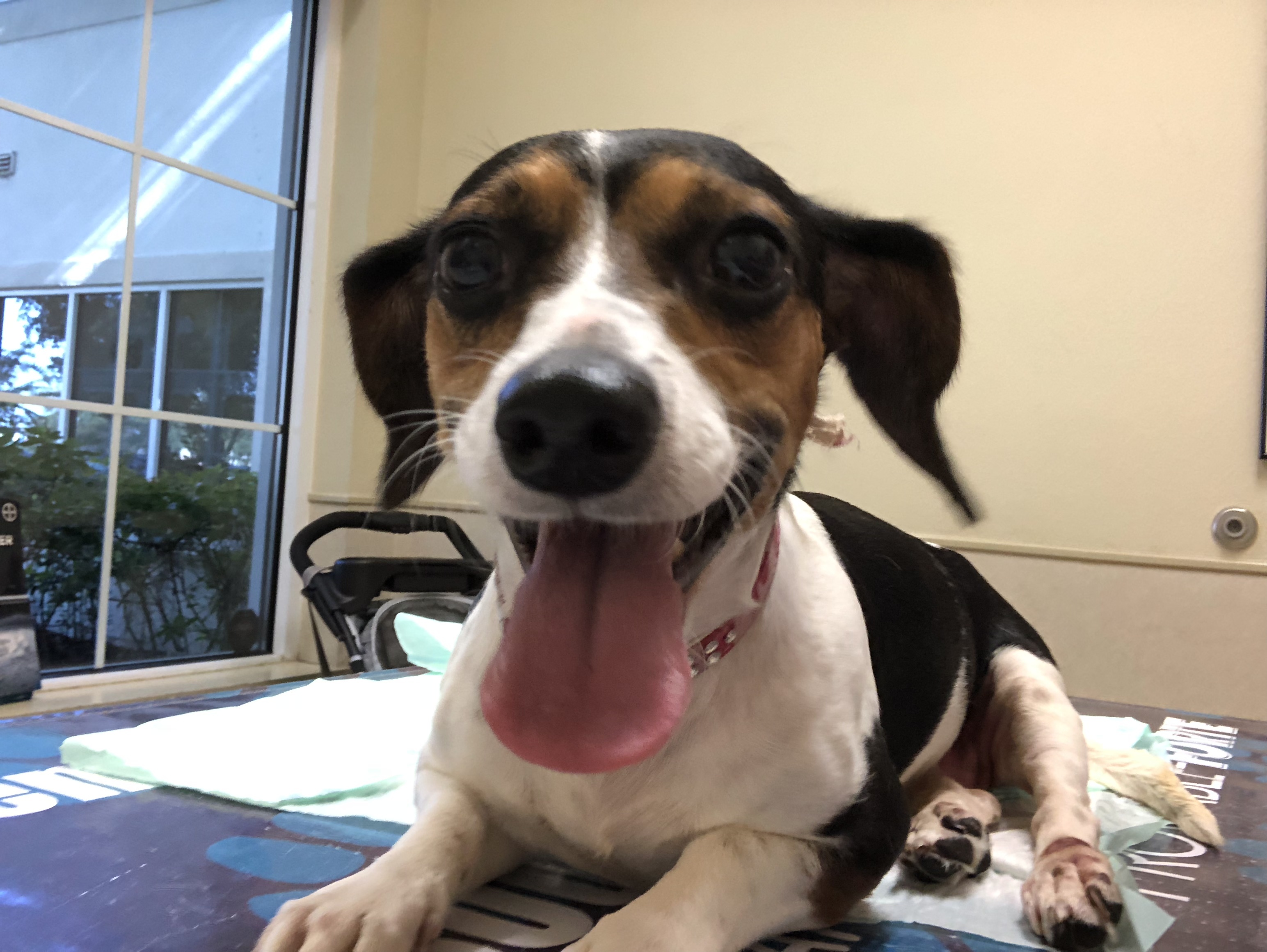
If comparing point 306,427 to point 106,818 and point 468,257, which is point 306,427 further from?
point 468,257

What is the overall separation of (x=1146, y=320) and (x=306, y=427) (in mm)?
2771

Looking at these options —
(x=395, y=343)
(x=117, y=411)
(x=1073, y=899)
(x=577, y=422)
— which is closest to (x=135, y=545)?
(x=117, y=411)

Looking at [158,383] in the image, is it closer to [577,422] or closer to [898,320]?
[898,320]

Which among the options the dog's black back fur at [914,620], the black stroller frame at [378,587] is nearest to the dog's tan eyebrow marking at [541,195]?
the dog's black back fur at [914,620]

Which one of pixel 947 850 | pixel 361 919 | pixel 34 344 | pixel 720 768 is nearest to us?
pixel 361 919

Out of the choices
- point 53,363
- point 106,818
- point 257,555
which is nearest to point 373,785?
point 106,818

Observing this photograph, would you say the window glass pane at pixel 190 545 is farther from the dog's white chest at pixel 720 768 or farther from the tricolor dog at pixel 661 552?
the dog's white chest at pixel 720 768

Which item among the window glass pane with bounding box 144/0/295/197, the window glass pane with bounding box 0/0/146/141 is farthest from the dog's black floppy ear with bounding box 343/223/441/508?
the window glass pane with bounding box 144/0/295/197

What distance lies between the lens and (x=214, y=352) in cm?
310

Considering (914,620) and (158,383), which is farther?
(158,383)

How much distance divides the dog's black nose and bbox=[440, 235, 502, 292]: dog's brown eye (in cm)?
27

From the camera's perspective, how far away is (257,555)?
11.0 feet

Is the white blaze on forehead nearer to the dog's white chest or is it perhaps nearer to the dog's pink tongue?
the dog's pink tongue

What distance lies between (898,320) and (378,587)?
72.8 inches
